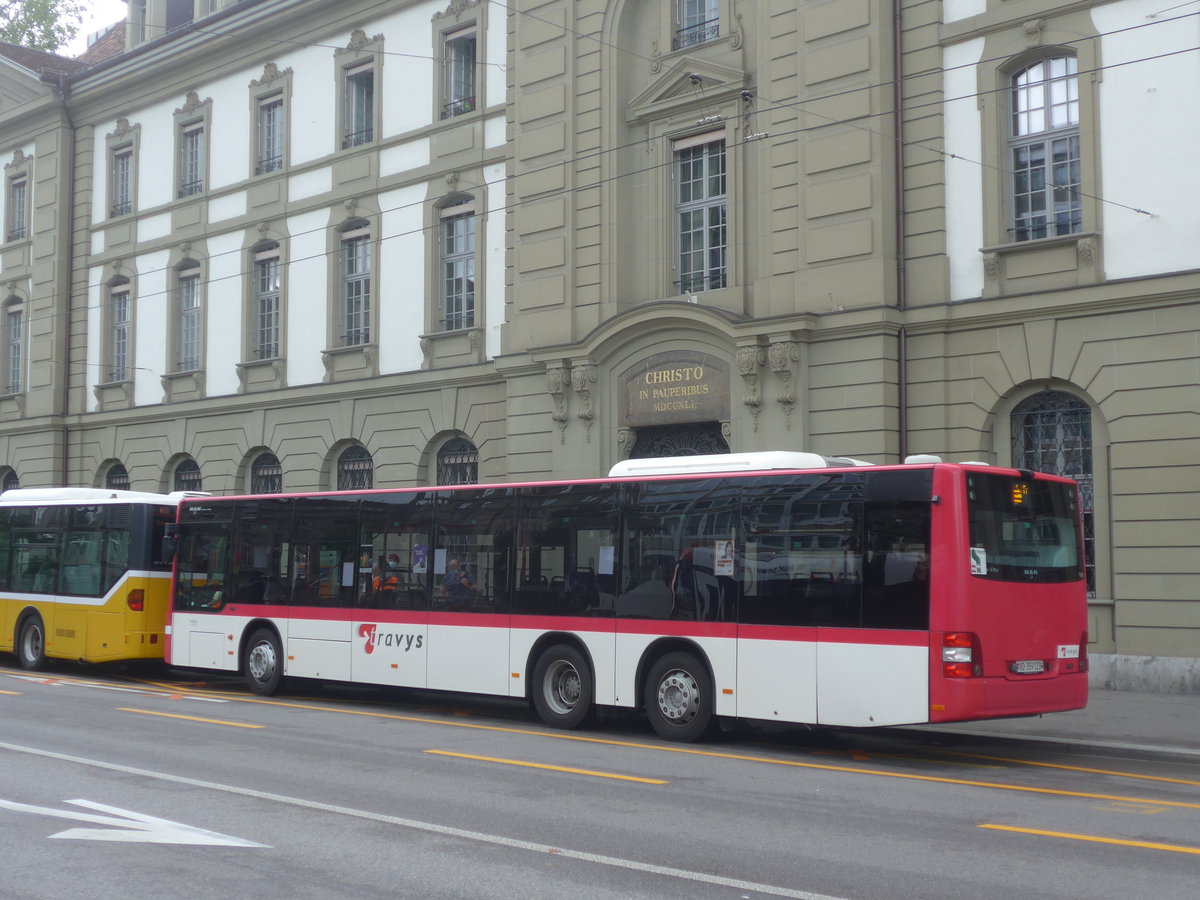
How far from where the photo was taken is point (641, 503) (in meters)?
14.3

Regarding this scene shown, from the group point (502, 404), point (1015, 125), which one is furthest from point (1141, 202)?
point (502, 404)

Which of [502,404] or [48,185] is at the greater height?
[48,185]

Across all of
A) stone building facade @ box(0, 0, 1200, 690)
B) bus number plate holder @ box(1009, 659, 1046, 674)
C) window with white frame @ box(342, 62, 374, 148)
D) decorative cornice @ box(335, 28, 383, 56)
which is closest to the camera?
bus number plate holder @ box(1009, 659, 1046, 674)

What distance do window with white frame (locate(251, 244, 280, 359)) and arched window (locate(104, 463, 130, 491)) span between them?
5961mm

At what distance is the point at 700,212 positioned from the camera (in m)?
23.0

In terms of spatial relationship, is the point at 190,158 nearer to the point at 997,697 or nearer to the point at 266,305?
the point at 266,305

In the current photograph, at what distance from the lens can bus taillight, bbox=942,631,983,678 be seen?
1180 cm

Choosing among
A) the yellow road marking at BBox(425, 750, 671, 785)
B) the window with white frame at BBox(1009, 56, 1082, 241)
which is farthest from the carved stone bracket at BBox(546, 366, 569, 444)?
the yellow road marking at BBox(425, 750, 671, 785)

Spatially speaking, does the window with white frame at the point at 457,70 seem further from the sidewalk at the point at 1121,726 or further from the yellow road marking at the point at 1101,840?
the yellow road marking at the point at 1101,840

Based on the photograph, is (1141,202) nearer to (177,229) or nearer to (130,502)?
(130,502)

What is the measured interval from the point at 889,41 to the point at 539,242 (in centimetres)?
713

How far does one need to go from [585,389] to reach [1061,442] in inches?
309

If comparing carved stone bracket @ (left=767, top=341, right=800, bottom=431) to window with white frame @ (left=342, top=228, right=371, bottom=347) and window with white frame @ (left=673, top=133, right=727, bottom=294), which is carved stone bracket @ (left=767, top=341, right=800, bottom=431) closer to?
window with white frame @ (left=673, top=133, right=727, bottom=294)

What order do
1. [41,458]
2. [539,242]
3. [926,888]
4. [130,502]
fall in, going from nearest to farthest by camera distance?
1. [926,888]
2. [130,502]
3. [539,242]
4. [41,458]
